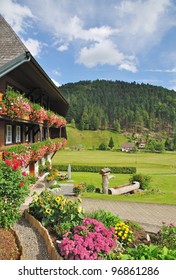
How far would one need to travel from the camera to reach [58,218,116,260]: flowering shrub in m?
6.63

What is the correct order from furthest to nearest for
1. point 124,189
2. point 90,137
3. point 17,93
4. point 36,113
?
point 90,137
point 124,189
point 36,113
point 17,93

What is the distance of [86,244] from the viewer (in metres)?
6.84

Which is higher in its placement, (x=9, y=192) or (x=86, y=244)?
(x=9, y=192)

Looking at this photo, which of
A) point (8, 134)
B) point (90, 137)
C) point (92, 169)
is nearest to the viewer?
point (8, 134)

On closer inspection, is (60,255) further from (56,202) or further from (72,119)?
(72,119)

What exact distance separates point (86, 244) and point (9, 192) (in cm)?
336

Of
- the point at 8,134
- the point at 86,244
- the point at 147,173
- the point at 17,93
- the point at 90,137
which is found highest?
the point at 17,93

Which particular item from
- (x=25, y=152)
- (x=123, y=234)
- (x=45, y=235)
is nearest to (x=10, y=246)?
(x=45, y=235)

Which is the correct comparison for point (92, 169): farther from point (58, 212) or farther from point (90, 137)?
point (90, 137)

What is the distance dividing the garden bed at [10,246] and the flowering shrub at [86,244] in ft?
4.38

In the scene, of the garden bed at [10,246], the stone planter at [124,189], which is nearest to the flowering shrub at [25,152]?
the garden bed at [10,246]

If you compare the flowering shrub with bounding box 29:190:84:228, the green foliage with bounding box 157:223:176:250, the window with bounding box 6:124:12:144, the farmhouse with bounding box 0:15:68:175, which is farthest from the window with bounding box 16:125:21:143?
the green foliage with bounding box 157:223:176:250
